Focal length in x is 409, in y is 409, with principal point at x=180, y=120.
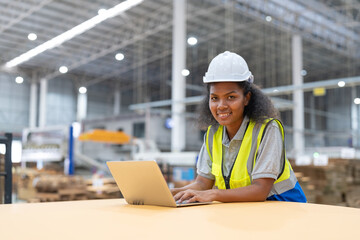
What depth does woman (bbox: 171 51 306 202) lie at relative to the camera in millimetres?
1948

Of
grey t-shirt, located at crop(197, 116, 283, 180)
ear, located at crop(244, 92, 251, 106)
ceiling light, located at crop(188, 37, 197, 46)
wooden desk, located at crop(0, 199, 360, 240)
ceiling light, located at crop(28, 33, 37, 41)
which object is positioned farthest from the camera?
ceiling light, located at crop(188, 37, 197, 46)

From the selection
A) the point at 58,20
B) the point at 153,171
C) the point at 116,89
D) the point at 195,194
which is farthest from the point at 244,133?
the point at 116,89

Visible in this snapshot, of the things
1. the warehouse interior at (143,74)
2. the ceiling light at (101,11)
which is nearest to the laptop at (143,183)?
the warehouse interior at (143,74)

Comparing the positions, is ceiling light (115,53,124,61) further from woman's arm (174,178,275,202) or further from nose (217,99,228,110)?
woman's arm (174,178,275,202)

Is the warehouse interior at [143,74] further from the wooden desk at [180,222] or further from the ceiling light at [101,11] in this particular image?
the wooden desk at [180,222]

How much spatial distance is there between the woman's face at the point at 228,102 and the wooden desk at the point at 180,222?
0.54 metres

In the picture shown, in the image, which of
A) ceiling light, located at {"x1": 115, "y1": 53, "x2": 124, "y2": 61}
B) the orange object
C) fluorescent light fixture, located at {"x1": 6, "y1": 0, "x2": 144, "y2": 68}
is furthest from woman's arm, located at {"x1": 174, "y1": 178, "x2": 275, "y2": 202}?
the orange object

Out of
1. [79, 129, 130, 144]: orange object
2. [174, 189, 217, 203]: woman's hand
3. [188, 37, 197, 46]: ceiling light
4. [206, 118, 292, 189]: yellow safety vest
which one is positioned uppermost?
[188, 37, 197, 46]: ceiling light

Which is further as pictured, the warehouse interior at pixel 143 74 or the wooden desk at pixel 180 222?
the warehouse interior at pixel 143 74

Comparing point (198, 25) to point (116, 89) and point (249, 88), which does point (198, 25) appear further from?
point (249, 88)

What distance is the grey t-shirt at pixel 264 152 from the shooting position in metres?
1.96

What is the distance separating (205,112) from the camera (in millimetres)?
2479

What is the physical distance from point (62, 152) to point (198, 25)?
9344 millimetres

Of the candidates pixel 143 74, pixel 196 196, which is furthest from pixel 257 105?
pixel 143 74
